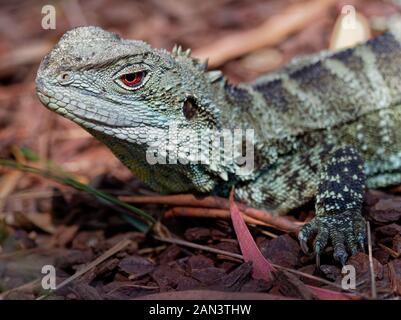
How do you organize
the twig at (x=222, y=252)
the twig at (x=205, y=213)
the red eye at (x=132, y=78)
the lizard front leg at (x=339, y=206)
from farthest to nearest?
the twig at (x=205, y=213) → the red eye at (x=132, y=78) → the lizard front leg at (x=339, y=206) → the twig at (x=222, y=252)

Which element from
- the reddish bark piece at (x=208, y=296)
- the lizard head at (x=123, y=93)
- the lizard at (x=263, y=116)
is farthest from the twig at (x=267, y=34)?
the reddish bark piece at (x=208, y=296)

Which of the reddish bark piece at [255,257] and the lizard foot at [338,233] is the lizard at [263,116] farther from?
the reddish bark piece at [255,257]

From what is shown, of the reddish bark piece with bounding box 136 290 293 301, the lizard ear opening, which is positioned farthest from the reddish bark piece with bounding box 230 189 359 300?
the lizard ear opening

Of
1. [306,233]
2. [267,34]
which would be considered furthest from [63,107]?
[267,34]

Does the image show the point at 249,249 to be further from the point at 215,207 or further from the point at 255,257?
the point at 215,207

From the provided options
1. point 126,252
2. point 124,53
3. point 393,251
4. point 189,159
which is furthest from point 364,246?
point 124,53

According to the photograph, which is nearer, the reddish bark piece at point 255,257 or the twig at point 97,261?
the reddish bark piece at point 255,257

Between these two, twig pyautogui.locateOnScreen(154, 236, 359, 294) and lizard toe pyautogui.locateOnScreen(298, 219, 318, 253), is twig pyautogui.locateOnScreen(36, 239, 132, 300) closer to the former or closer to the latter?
twig pyautogui.locateOnScreen(154, 236, 359, 294)
